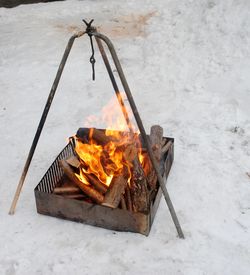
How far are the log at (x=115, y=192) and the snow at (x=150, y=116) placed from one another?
45 cm

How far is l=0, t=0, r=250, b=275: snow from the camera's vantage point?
480 centimetres

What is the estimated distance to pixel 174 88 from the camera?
8500mm

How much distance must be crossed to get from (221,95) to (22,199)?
456cm

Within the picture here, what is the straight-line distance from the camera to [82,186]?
513cm

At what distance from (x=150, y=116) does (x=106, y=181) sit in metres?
2.67

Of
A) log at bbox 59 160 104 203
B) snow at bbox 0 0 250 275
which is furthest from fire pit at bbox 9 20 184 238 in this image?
snow at bbox 0 0 250 275

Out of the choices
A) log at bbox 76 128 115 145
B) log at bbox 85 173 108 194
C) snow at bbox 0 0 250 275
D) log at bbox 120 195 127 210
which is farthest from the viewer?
log at bbox 76 128 115 145

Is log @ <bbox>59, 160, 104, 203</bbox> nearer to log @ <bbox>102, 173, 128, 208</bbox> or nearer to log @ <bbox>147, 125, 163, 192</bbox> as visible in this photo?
log @ <bbox>102, 173, 128, 208</bbox>

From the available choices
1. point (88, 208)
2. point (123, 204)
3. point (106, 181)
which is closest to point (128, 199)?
point (123, 204)

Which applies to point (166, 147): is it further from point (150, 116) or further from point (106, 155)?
point (150, 116)

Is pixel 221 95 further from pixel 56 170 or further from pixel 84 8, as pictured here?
pixel 84 8

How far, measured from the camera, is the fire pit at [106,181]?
4887mm

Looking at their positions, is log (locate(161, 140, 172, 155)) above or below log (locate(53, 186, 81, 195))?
above

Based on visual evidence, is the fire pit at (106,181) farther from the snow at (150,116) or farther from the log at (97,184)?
the snow at (150,116)
